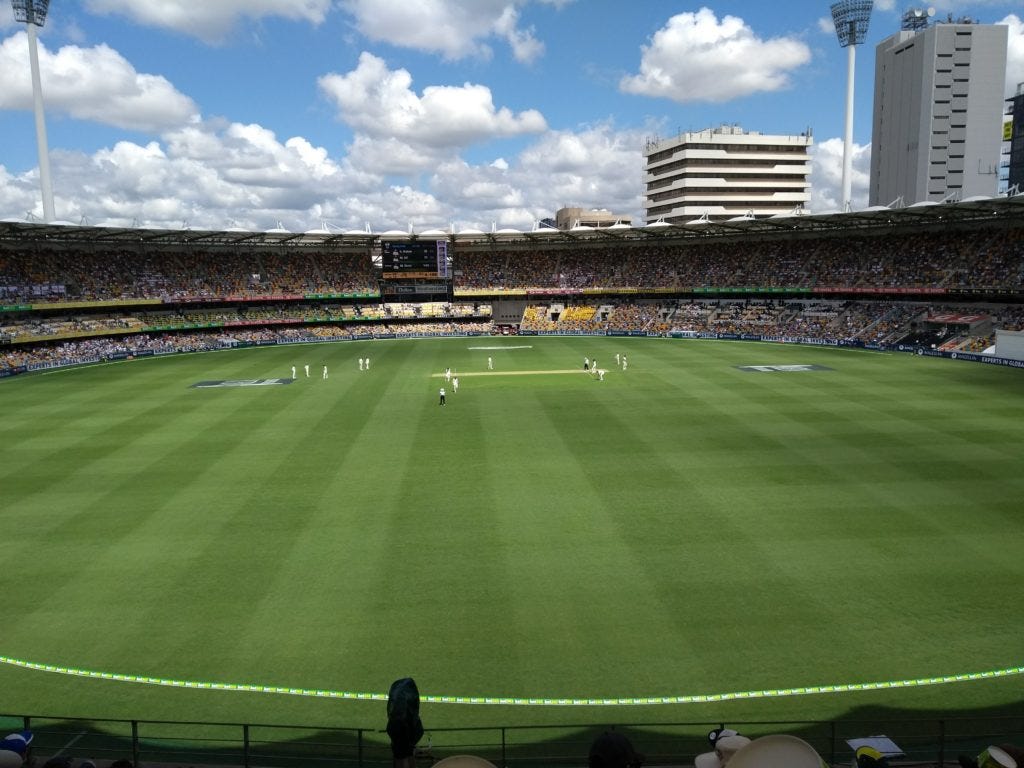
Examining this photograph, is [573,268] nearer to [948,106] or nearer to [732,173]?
[732,173]

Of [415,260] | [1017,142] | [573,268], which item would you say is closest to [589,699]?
[415,260]

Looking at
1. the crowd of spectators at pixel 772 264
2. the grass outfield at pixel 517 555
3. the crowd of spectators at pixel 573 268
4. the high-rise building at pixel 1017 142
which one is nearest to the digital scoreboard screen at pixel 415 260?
the crowd of spectators at pixel 573 268

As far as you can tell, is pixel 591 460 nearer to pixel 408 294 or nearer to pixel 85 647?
pixel 85 647

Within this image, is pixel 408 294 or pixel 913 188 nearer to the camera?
pixel 408 294

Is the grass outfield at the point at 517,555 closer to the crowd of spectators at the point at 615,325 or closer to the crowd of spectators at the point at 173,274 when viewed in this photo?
the crowd of spectators at the point at 615,325

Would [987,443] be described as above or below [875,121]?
below

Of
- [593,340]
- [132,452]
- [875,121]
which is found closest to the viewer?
[132,452]

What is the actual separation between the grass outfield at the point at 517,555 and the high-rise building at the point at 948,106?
336 ft

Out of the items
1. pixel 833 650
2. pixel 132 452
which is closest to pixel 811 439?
pixel 833 650

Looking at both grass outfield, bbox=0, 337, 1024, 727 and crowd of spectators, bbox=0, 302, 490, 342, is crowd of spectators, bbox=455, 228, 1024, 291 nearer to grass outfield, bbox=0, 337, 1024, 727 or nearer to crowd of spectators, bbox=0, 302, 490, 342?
crowd of spectators, bbox=0, 302, 490, 342

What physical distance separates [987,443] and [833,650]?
16.8 meters

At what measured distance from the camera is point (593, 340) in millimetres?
64562

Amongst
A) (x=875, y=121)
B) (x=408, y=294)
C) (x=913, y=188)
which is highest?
(x=875, y=121)

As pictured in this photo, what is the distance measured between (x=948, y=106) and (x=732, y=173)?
34.6 m
